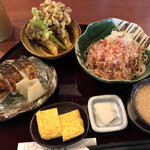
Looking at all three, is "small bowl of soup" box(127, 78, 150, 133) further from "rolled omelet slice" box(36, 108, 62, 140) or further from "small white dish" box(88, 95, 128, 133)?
"rolled omelet slice" box(36, 108, 62, 140)

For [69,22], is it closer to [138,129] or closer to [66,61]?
[66,61]

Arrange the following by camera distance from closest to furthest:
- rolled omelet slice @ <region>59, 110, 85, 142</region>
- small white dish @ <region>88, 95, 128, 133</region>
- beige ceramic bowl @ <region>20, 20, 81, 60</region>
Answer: rolled omelet slice @ <region>59, 110, 85, 142</region> → small white dish @ <region>88, 95, 128, 133</region> → beige ceramic bowl @ <region>20, 20, 81, 60</region>

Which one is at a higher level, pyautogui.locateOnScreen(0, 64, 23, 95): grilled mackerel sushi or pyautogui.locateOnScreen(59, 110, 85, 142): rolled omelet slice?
pyautogui.locateOnScreen(0, 64, 23, 95): grilled mackerel sushi

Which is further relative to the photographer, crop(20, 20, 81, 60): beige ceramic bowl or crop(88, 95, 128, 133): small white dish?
crop(20, 20, 81, 60): beige ceramic bowl

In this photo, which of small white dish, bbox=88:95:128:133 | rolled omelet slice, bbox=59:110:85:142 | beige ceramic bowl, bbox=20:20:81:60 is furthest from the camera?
beige ceramic bowl, bbox=20:20:81:60

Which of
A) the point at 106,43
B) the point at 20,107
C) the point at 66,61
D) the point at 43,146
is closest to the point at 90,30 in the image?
the point at 106,43

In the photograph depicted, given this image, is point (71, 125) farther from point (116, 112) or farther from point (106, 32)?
point (106, 32)

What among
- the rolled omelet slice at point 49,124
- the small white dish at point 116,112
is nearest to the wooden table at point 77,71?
the small white dish at point 116,112

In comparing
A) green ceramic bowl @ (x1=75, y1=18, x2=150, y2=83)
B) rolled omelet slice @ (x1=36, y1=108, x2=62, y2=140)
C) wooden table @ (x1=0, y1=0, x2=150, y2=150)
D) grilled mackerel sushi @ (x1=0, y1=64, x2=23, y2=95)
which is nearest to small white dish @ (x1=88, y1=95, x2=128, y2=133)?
wooden table @ (x1=0, y1=0, x2=150, y2=150)
